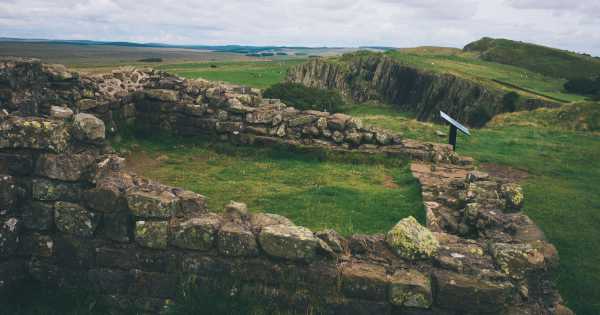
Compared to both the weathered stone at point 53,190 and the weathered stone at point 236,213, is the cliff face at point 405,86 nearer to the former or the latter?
the weathered stone at point 236,213

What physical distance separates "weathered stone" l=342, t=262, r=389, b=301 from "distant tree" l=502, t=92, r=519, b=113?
32.4m

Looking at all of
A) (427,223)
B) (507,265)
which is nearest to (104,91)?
(427,223)

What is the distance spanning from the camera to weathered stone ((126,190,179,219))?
5.92 meters

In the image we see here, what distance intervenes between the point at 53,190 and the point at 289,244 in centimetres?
335

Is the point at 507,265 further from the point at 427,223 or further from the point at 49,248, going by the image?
the point at 49,248

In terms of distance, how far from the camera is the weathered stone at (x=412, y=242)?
565 centimetres

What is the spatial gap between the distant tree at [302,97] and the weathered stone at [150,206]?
2992cm

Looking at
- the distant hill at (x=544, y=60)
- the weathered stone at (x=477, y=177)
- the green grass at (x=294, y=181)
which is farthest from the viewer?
the distant hill at (x=544, y=60)

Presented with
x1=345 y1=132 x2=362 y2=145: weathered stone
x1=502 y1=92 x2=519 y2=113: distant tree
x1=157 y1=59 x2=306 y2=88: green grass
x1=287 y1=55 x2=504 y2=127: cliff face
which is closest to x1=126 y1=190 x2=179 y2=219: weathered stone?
x1=345 y1=132 x2=362 y2=145: weathered stone

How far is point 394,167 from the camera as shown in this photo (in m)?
13.4

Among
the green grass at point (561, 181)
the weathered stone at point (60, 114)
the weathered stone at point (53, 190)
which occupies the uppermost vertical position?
the weathered stone at point (60, 114)

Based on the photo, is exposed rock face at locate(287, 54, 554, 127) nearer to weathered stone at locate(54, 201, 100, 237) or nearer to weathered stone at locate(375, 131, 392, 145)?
weathered stone at locate(375, 131, 392, 145)

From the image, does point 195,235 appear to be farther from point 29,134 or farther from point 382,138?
point 382,138

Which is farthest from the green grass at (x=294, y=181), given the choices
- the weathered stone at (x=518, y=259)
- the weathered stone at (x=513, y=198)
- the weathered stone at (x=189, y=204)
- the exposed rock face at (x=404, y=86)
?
the exposed rock face at (x=404, y=86)
